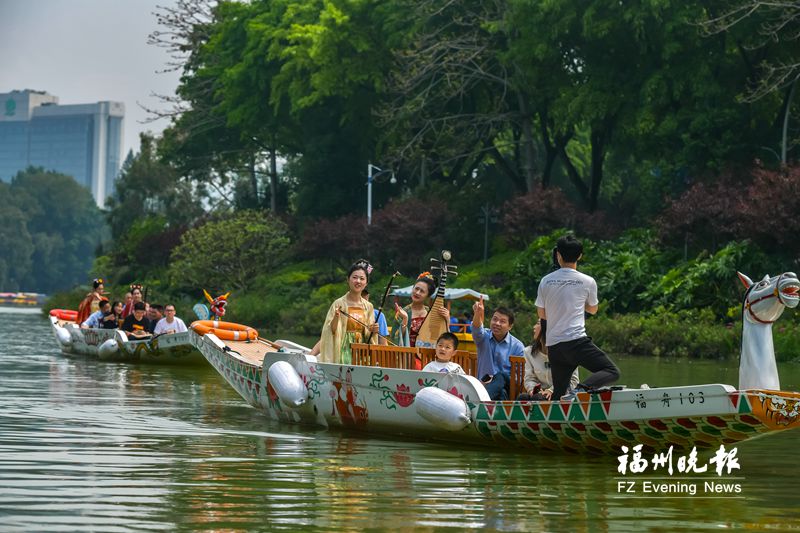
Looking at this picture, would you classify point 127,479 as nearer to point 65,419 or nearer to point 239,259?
point 65,419

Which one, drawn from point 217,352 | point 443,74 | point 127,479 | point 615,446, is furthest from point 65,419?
point 443,74

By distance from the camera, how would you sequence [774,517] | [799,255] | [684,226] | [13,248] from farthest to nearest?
[13,248] → [684,226] → [799,255] → [774,517]

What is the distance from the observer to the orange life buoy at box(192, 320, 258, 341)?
21875mm

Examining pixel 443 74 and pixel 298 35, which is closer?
pixel 443 74

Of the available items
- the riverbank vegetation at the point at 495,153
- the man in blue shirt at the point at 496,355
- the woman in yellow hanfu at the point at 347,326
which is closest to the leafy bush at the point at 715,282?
the riverbank vegetation at the point at 495,153

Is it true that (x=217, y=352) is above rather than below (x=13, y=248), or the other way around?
below

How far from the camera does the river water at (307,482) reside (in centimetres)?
955

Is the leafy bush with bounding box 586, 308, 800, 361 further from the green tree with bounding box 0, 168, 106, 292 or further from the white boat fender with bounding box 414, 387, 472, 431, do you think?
the green tree with bounding box 0, 168, 106, 292

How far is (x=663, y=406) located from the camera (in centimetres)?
1170

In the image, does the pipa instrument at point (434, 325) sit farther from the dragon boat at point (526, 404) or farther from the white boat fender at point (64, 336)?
the white boat fender at point (64, 336)

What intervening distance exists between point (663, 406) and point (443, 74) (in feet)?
122

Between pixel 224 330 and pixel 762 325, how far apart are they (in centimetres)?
1212

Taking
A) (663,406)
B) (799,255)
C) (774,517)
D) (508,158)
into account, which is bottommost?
(774,517)
